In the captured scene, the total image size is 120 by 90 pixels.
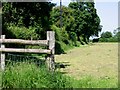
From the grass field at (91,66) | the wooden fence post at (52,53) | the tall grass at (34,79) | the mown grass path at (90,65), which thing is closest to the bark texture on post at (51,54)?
the wooden fence post at (52,53)

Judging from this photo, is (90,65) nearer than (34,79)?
No

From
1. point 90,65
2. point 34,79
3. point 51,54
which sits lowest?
point 90,65

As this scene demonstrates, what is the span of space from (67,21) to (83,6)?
106 feet

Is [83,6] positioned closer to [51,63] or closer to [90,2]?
[90,2]

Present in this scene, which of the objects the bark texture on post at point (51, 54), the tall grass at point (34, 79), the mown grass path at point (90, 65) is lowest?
the mown grass path at point (90, 65)

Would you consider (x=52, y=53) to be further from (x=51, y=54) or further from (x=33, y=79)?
(x=33, y=79)

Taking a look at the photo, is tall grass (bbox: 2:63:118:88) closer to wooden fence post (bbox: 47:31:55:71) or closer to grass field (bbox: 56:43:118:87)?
wooden fence post (bbox: 47:31:55:71)

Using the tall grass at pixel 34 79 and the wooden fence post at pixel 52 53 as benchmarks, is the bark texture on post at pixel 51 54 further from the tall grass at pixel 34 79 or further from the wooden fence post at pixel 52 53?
the tall grass at pixel 34 79

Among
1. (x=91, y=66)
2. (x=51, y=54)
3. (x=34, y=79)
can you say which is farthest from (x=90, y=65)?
(x=34, y=79)

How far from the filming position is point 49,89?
10148 millimetres

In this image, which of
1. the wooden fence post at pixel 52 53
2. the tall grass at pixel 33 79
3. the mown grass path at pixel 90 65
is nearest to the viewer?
the tall grass at pixel 33 79

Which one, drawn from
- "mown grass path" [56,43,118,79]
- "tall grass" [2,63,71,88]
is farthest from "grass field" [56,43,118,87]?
"tall grass" [2,63,71,88]

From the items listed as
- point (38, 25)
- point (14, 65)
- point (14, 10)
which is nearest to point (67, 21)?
point (38, 25)

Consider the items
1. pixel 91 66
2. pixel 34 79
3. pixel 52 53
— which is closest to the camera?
pixel 34 79
